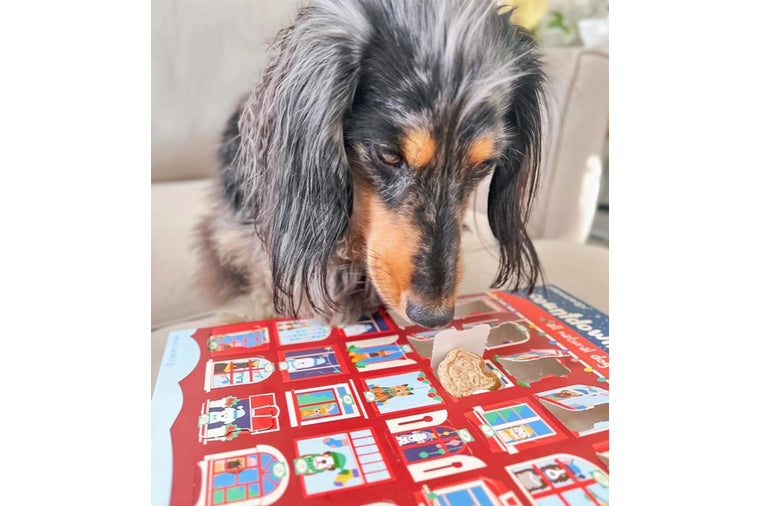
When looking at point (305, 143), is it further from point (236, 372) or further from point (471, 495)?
point (471, 495)

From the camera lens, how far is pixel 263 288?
1312 mm

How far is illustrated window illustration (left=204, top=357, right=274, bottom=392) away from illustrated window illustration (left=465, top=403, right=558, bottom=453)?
38 centimetres

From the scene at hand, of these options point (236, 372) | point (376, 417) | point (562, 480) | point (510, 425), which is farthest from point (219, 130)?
point (562, 480)

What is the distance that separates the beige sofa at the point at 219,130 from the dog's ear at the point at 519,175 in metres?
0.13

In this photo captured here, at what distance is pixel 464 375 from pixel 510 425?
0.12 meters

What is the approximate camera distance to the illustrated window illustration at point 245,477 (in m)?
0.72

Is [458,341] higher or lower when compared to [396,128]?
lower

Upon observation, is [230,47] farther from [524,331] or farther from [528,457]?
[528,457]

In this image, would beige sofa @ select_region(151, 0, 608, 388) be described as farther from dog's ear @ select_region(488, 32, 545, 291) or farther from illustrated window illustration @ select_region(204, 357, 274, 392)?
illustrated window illustration @ select_region(204, 357, 274, 392)

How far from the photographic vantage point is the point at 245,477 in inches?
29.4

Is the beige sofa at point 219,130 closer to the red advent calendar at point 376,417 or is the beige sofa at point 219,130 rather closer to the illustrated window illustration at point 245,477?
the red advent calendar at point 376,417

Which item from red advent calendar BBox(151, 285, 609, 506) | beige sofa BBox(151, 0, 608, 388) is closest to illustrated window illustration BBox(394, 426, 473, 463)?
red advent calendar BBox(151, 285, 609, 506)

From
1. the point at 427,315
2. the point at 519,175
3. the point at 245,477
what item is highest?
the point at 519,175

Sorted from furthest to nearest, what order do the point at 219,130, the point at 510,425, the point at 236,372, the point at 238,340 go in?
the point at 219,130 → the point at 238,340 → the point at 236,372 → the point at 510,425
